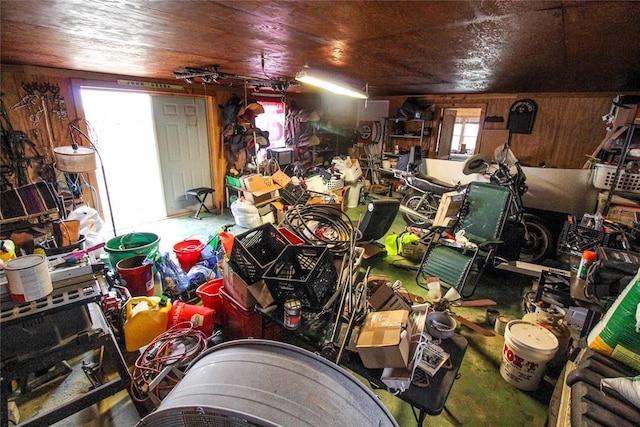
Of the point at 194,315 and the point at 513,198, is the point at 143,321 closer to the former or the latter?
the point at 194,315

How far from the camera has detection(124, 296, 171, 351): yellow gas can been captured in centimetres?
231

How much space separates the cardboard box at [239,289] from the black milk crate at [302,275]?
0.82 ft

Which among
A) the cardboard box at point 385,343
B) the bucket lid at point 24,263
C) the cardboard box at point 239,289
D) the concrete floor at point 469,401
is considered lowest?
the concrete floor at point 469,401

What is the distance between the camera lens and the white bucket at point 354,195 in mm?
6199

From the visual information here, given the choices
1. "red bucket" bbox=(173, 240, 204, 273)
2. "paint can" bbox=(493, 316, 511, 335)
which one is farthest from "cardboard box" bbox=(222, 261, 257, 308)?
"paint can" bbox=(493, 316, 511, 335)

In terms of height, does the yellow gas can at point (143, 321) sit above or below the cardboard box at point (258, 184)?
below

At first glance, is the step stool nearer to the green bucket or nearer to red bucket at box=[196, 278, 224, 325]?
the green bucket

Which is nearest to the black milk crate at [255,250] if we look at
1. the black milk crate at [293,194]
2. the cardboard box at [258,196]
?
the cardboard box at [258,196]

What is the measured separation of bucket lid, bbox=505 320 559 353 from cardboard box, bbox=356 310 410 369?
41.5 inches

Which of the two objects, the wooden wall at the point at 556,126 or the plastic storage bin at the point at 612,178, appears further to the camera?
the wooden wall at the point at 556,126

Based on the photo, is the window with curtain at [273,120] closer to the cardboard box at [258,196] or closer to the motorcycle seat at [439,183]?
the cardboard box at [258,196]

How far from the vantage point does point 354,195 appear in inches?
246

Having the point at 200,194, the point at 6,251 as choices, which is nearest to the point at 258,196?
the point at 200,194

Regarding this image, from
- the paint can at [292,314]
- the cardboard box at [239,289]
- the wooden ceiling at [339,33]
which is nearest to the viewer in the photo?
the wooden ceiling at [339,33]
